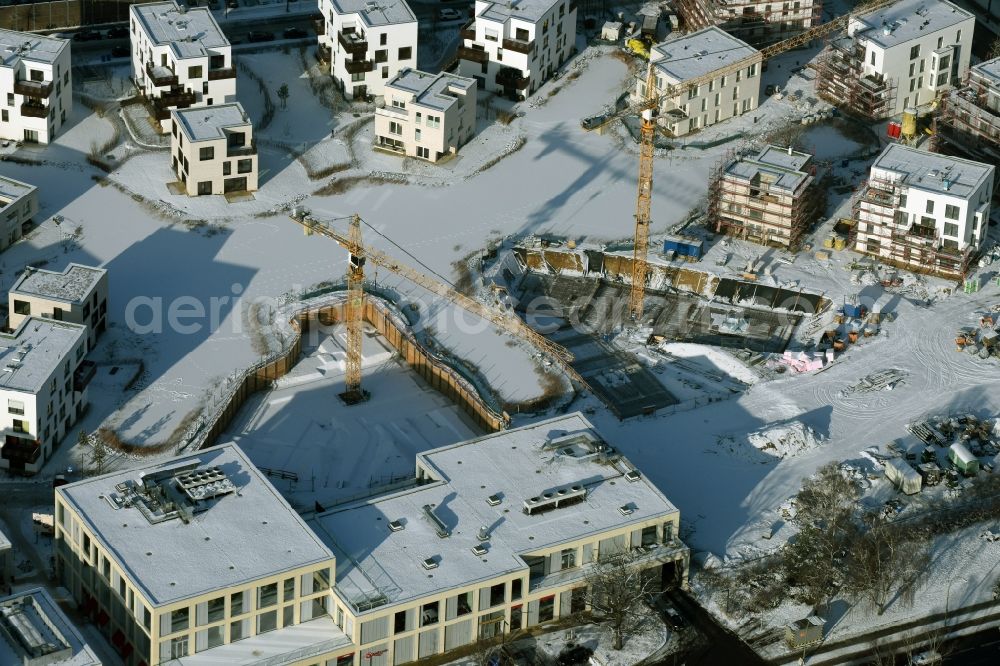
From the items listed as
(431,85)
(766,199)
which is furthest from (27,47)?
(766,199)

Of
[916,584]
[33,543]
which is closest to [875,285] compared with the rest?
[916,584]

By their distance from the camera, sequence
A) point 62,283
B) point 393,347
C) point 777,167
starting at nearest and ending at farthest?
point 62,283
point 393,347
point 777,167

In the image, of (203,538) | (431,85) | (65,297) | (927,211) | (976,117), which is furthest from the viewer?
(431,85)

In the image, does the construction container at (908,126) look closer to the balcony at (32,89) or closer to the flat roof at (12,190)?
the balcony at (32,89)

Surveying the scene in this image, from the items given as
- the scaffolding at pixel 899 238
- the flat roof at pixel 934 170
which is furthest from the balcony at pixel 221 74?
the flat roof at pixel 934 170

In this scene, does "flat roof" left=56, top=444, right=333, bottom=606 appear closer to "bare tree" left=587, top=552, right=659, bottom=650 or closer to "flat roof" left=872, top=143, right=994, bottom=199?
"bare tree" left=587, top=552, right=659, bottom=650

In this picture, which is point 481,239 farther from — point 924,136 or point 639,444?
point 924,136

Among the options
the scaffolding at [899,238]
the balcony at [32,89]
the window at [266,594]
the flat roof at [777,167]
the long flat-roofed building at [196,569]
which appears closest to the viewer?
the long flat-roofed building at [196,569]

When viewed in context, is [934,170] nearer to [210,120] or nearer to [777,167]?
[777,167]
